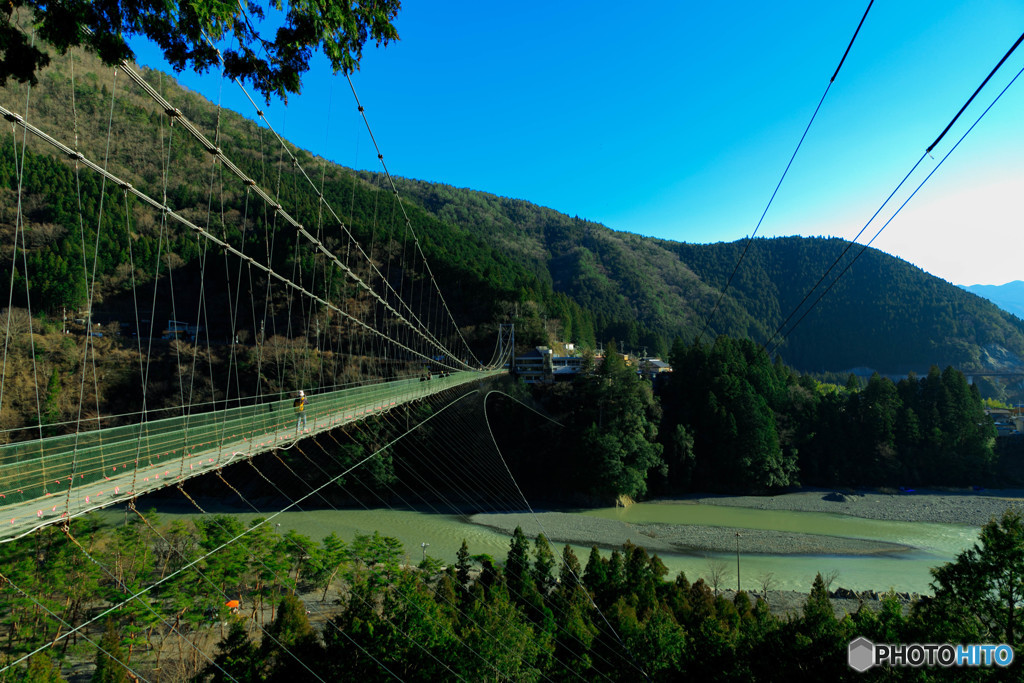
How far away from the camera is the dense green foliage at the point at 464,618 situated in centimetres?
589

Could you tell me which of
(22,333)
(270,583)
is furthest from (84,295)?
(270,583)

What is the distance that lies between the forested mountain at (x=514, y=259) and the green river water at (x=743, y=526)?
398 inches

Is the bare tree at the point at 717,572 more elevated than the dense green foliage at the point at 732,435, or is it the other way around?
the dense green foliage at the point at 732,435

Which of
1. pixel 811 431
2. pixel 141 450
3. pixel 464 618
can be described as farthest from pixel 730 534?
pixel 141 450

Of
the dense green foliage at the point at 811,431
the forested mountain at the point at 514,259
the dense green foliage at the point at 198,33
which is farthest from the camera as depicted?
the dense green foliage at the point at 811,431

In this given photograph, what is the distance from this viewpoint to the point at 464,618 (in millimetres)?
7910

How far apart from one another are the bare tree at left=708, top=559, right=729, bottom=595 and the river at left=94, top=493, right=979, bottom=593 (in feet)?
0.26

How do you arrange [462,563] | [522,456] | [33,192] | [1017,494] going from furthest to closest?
[522,456]
[1017,494]
[33,192]
[462,563]

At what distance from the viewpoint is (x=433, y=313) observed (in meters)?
31.8

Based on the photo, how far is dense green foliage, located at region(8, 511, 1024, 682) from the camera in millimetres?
5895

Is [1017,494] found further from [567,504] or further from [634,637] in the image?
[634,637]

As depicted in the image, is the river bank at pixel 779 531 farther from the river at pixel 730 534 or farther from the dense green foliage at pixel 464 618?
the dense green foliage at pixel 464 618

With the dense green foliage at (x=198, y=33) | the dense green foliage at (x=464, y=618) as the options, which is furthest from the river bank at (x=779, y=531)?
the dense green foliage at (x=198, y=33)

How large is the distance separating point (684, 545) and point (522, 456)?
879 cm
